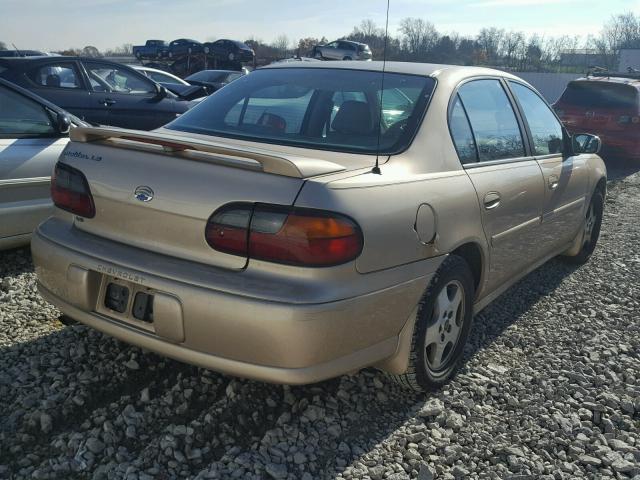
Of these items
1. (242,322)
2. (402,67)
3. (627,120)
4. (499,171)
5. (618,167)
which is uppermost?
(402,67)

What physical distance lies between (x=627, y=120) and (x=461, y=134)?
8.84 meters

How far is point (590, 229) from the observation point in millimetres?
5340

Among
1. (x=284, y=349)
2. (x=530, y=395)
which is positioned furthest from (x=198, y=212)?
(x=530, y=395)

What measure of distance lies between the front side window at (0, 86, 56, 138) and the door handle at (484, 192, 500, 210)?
318 cm

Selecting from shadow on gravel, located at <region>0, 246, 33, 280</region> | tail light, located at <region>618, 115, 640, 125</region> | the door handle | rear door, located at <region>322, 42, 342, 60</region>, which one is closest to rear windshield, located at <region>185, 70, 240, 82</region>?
tail light, located at <region>618, 115, 640, 125</region>

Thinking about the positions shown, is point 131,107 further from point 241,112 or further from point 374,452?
point 374,452

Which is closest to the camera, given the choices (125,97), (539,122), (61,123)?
(539,122)

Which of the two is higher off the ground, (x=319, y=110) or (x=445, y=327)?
(x=319, y=110)

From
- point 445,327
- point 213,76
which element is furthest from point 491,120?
point 213,76

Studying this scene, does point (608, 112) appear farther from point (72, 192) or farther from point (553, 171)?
point (72, 192)

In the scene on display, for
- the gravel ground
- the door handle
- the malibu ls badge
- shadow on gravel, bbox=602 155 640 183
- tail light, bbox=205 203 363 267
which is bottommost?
shadow on gravel, bbox=602 155 640 183

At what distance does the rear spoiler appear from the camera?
2.24m

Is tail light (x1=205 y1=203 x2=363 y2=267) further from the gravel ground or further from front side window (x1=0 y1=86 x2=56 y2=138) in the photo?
front side window (x1=0 y1=86 x2=56 y2=138)

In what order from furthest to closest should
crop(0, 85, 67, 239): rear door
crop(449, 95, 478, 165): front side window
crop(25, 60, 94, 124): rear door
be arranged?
crop(25, 60, 94, 124): rear door
crop(0, 85, 67, 239): rear door
crop(449, 95, 478, 165): front side window
